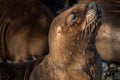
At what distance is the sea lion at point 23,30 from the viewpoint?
4.15 meters

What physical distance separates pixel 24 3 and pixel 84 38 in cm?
198

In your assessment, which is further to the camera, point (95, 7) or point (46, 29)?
point (46, 29)

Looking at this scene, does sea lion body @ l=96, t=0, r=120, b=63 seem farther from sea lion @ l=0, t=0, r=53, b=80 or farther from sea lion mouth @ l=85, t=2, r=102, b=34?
sea lion mouth @ l=85, t=2, r=102, b=34

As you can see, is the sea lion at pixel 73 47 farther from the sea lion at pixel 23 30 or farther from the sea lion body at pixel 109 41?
the sea lion body at pixel 109 41

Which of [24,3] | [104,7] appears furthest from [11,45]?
[104,7]

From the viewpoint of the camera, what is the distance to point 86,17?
256cm

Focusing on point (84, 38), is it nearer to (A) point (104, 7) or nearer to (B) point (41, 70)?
(B) point (41, 70)

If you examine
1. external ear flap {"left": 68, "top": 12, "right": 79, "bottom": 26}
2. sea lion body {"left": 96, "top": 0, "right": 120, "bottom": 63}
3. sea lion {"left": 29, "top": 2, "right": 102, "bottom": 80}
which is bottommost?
sea lion body {"left": 96, "top": 0, "right": 120, "bottom": 63}

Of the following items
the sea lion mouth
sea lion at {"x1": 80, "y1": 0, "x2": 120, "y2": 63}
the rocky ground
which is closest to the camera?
the sea lion mouth

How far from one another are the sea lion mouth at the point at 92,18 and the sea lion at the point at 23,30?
1.51 metres

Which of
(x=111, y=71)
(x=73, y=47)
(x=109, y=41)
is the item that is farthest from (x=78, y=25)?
(x=109, y=41)

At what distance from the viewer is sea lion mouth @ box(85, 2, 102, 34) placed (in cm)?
255

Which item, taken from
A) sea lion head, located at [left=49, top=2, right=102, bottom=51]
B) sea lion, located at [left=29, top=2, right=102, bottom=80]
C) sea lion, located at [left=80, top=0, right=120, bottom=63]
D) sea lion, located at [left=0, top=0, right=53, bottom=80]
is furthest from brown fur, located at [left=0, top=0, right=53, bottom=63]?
sea lion head, located at [left=49, top=2, right=102, bottom=51]

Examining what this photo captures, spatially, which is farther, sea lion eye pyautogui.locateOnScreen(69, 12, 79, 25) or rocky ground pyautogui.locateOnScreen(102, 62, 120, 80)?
rocky ground pyautogui.locateOnScreen(102, 62, 120, 80)
